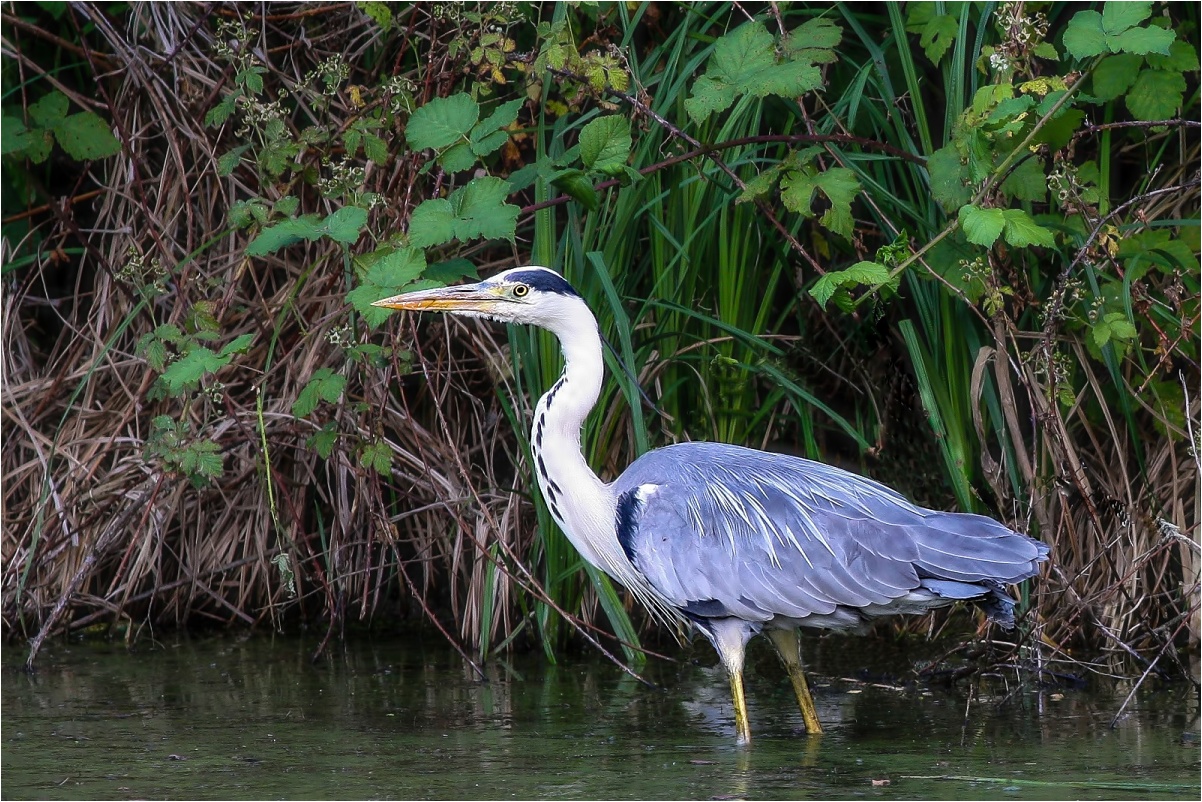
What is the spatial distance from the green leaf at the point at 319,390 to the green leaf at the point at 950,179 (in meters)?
2.09

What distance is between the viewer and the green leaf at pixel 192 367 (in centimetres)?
459

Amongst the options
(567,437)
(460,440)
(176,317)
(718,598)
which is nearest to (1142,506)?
(718,598)

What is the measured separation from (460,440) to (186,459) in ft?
3.99

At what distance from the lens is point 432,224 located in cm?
459

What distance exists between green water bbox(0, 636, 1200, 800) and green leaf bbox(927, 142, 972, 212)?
1.59m

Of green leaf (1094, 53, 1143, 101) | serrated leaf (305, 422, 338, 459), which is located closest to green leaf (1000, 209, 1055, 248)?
green leaf (1094, 53, 1143, 101)

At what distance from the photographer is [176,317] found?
5.92 metres

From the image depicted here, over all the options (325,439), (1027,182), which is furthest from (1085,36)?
(325,439)

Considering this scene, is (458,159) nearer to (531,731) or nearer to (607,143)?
(607,143)

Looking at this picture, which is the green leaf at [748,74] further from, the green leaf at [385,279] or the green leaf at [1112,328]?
the green leaf at [1112,328]

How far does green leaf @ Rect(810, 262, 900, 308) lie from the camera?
4305mm

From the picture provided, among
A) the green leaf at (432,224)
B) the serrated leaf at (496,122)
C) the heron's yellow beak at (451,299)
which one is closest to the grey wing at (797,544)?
the heron's yellow beak at (451,299)

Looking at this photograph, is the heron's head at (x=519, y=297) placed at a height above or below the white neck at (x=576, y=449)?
above

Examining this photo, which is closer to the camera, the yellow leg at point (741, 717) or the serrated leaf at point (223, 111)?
the yellow leg at point (741, 717)
